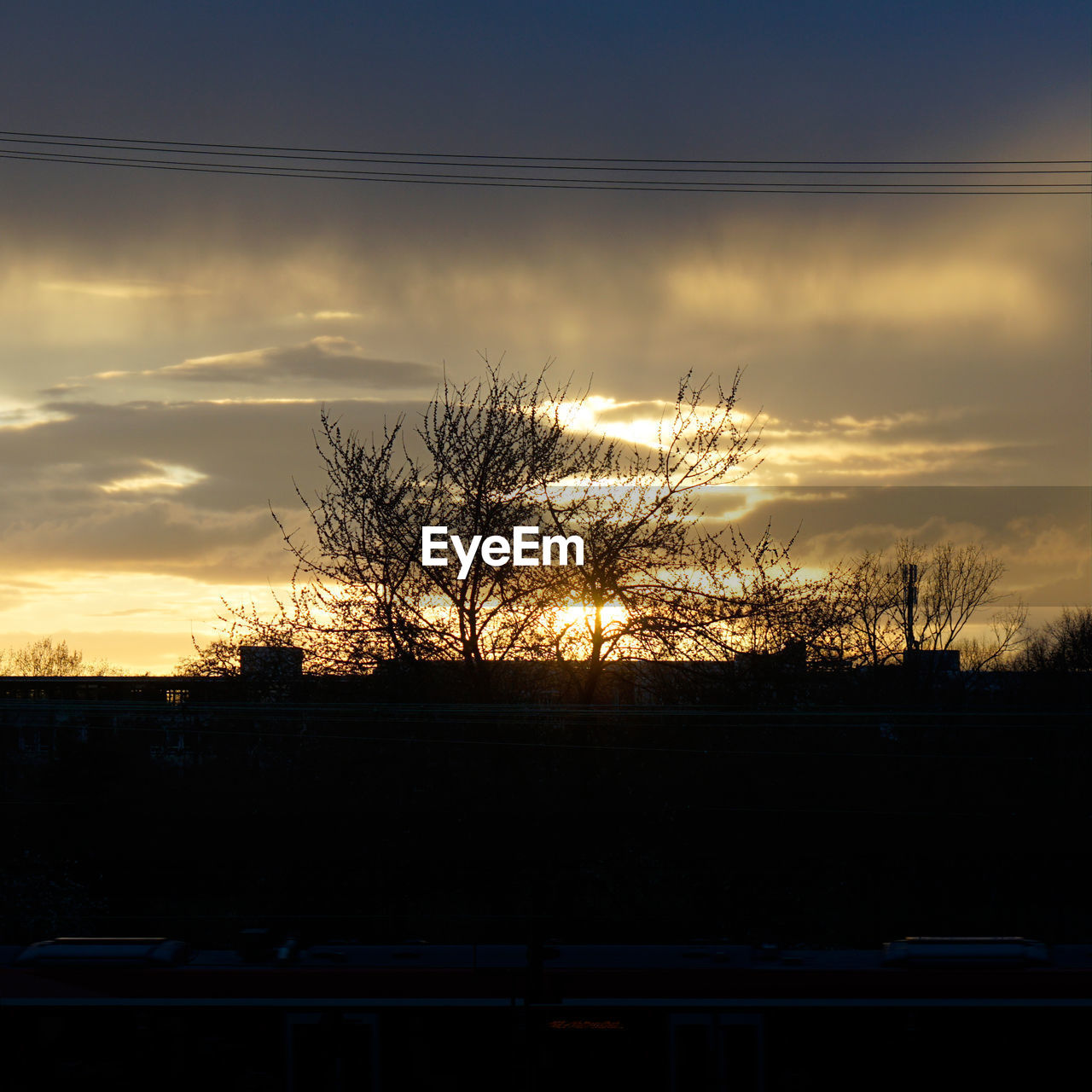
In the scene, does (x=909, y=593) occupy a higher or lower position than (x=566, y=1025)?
higher

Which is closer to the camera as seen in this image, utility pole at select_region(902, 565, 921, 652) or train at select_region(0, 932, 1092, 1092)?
train at select_region(0, 932, 1092, 1092)

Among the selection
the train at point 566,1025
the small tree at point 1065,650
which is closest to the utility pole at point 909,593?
the small tree at point 1065,650

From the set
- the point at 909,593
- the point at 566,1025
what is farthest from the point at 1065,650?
the point at 566,1025

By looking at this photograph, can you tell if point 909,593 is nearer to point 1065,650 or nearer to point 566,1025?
point 1065,650

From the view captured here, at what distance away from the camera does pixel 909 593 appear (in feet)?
177

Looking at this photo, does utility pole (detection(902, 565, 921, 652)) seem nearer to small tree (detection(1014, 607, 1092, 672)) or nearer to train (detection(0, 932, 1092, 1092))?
small tree (detection(1014, 607, 1092, 672))

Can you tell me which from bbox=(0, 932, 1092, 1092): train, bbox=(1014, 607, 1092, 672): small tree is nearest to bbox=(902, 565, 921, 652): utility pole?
bbox=(1014, 607, 1092, 672): small tree

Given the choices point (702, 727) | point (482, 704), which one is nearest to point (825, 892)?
point (702, 727)

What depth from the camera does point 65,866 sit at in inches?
827

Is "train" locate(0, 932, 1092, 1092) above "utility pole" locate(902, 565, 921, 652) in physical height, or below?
below

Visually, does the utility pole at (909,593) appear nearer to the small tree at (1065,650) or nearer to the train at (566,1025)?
the small tree at (1065,650)

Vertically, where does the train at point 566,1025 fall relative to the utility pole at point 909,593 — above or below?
below

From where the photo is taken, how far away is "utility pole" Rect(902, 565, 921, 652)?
52281 mm

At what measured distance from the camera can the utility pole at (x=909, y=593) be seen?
52281mm
